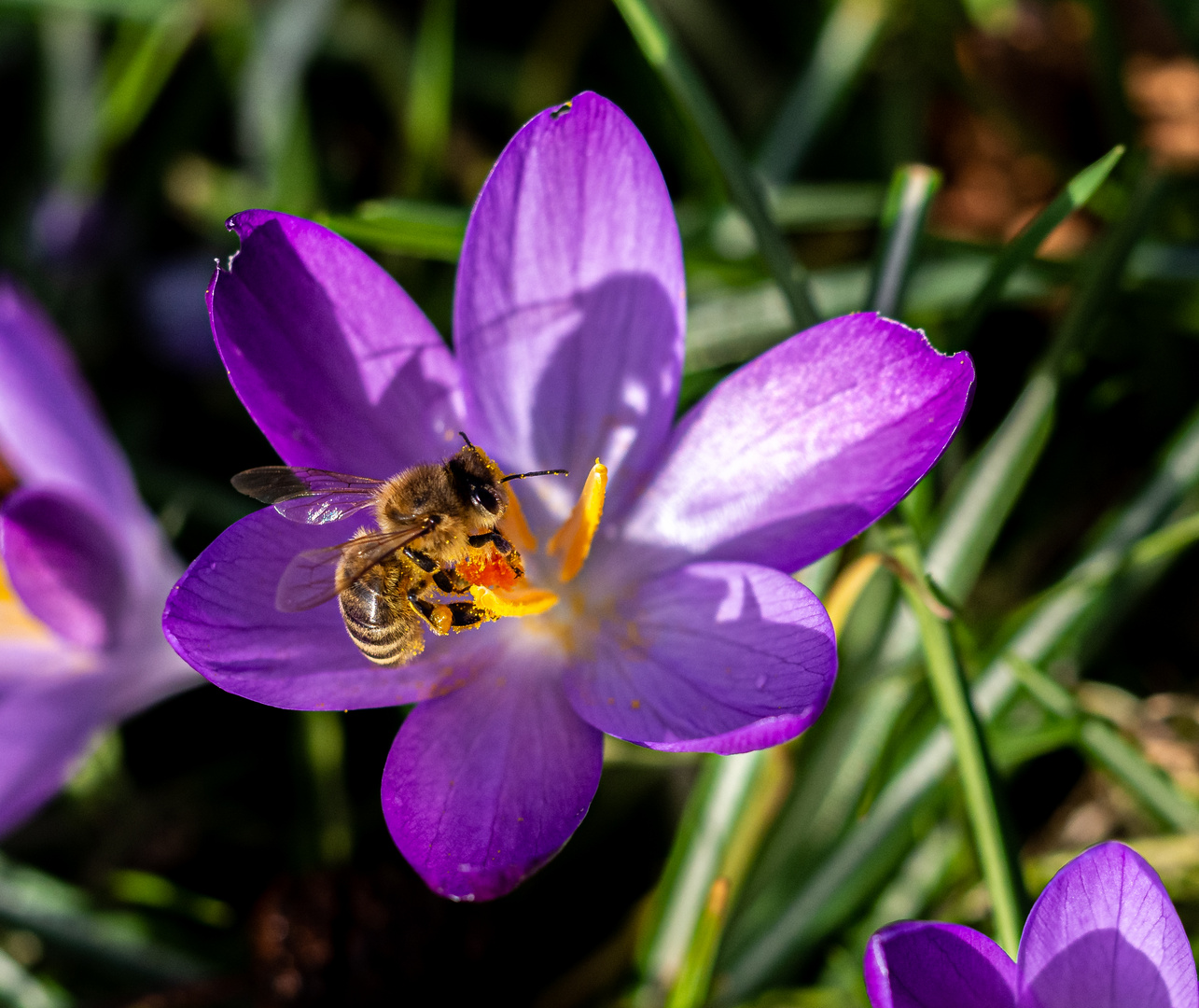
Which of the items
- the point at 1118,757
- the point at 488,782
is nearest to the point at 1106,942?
the point at 1118,757

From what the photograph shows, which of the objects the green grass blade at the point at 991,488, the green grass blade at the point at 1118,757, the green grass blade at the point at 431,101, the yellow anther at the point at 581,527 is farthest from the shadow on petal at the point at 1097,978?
the green grass blade at the point at 431,101

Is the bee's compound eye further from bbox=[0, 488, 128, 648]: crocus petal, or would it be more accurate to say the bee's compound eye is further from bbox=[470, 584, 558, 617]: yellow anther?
bbox=[0, 488, 128, 648]: crocus petal

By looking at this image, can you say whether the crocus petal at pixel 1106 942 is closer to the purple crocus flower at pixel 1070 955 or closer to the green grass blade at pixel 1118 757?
the purple crocus flower at pixel 1070 955

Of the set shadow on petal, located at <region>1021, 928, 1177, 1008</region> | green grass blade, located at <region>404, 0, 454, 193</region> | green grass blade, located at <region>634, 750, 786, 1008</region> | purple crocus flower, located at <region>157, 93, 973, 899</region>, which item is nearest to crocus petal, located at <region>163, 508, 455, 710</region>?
purple crocus flower, located at <region>157, 93, 973, 899</region>

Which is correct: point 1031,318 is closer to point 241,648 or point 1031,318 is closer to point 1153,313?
point 1153,313

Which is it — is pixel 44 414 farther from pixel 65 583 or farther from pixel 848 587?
pixel 848 587

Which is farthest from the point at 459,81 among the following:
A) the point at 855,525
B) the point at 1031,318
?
the point at 855,525
